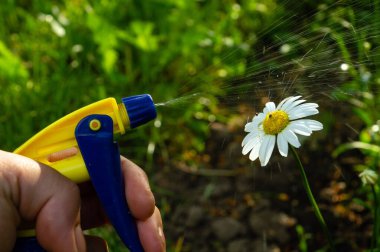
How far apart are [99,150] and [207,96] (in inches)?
56.1

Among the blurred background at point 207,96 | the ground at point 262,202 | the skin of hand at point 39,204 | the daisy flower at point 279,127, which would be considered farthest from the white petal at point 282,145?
the ground at point 262,202

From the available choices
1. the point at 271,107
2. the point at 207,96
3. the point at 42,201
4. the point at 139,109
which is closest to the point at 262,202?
the point at 207,96

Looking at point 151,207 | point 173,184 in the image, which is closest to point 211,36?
point 173,184

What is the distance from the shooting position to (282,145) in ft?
3.58

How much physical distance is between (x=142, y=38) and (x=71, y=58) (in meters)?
0.34

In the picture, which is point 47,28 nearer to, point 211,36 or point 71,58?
point 71,58

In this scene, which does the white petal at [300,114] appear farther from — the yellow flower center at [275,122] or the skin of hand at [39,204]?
the skin of hand at [39,204]

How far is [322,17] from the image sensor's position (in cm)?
247

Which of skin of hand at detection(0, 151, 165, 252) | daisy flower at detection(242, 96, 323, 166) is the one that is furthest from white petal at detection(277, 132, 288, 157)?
skin of hand at detection(0, 151, 165, 252)

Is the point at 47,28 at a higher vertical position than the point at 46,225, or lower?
higher

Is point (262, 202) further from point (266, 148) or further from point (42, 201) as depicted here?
point (42, 201)

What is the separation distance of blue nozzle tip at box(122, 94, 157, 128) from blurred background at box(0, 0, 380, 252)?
595mm

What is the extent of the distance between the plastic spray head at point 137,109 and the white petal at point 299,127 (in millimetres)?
225

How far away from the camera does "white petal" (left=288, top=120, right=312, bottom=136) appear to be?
1.08 meters
